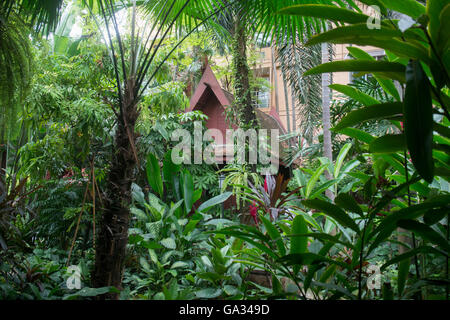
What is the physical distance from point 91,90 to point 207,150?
1768mm

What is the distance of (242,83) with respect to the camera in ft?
9.68

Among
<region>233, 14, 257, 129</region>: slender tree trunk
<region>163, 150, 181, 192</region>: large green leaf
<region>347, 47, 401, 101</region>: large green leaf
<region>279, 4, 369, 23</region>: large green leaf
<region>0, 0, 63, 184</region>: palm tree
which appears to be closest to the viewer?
<region>279, 4, 369, 23</region>: large green leaf

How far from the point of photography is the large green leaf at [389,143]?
29.4 inches

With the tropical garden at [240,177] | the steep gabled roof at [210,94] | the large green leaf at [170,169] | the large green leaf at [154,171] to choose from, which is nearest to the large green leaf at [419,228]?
the tropical garden at [240,177]

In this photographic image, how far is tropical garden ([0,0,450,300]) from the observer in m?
0.71

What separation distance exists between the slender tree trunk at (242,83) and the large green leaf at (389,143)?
2114 mm

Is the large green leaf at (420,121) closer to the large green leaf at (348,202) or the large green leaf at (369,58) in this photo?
the large green leaf at (348,202)

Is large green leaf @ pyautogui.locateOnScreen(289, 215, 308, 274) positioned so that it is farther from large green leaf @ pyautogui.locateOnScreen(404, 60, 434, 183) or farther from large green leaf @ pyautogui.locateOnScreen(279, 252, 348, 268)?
large green leaf @ pyautogui.locateOnScreen(404, 60, 434, 183)

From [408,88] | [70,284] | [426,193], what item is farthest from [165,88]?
[408,88]

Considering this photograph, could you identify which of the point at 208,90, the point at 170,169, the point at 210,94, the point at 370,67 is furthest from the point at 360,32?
the point at 210,94

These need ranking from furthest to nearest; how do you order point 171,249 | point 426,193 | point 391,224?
point 171,249, point 426,193, point 391,224

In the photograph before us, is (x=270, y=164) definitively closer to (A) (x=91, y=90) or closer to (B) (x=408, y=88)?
(A) (x=91, y=90)

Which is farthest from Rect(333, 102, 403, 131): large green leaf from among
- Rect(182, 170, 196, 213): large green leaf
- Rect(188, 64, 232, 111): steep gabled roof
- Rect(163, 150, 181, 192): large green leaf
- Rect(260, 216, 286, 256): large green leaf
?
Rect(188, 64, 232, 111): steep gabled roof

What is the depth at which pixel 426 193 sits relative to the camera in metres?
1.05
